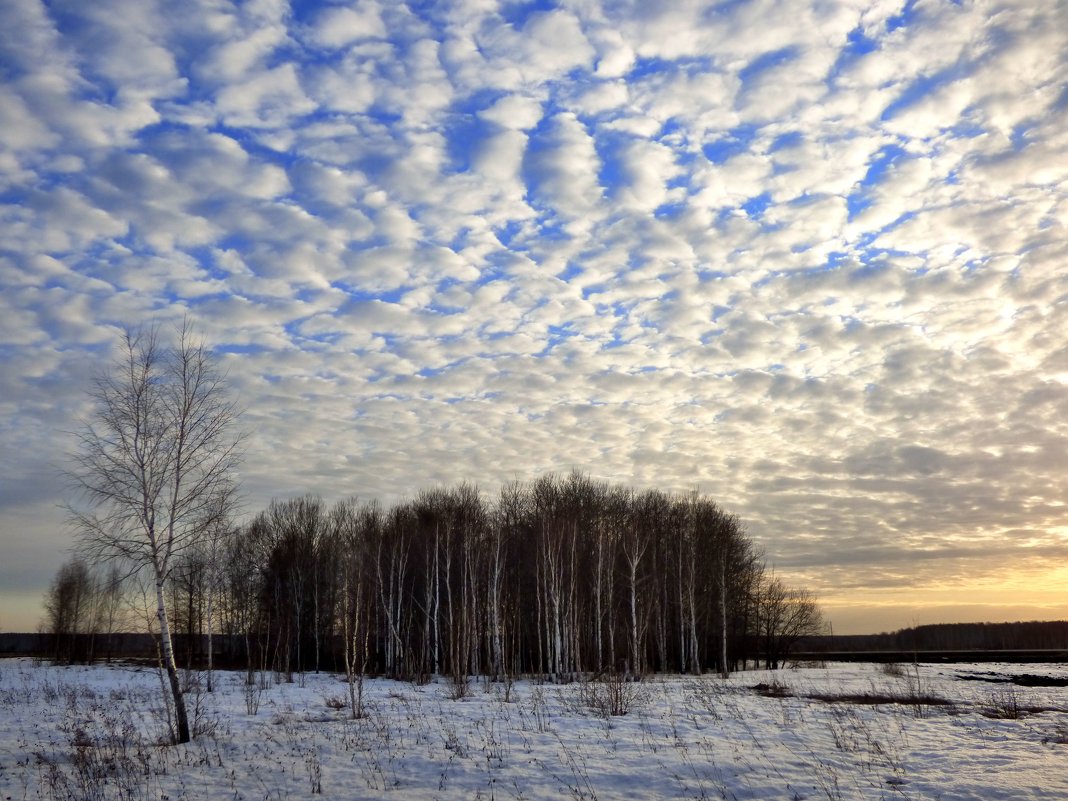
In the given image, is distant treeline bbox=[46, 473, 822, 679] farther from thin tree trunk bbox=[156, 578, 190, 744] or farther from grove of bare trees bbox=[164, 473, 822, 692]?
thin tree trunk bbox=[156, 578, 190, 744]

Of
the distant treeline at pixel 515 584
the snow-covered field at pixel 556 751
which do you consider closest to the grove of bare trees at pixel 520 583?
the distant treeline at pixel 515 584

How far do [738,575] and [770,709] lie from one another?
1544 inches

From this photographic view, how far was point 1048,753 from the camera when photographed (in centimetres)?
1498

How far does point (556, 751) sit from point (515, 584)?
38812 millimetres

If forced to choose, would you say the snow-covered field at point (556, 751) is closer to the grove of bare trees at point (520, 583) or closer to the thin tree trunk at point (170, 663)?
the thin tree trunk at point (170, 663)

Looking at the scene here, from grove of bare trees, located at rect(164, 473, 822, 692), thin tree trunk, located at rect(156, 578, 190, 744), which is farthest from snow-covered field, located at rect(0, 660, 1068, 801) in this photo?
grove of bare trees, located at rect(164, 473, 822, 692)

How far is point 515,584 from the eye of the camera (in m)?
54.2

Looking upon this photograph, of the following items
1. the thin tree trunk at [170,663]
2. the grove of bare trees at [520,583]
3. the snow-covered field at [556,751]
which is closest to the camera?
Answer: the snow-covered field at [556,751]

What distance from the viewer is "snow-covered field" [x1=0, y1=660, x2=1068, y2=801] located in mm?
13016

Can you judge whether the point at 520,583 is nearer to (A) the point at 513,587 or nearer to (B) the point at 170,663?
(A) the point at 513,587

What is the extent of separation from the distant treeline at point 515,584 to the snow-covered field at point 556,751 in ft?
70.8

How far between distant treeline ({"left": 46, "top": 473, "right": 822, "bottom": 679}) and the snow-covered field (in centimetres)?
2158

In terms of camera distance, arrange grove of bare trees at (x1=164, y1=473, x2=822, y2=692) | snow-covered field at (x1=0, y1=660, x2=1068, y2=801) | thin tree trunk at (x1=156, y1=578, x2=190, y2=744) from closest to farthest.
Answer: snow-covered field at (x1=0, y1=660, x2=1068, y2=801) → thin tree trunk at (x1=156, y1=578, x2=190, y2=744) → grove of bare trees at (x1=164, y1=473, x2=822, y2=692)

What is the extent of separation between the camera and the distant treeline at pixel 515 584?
48.2 m
